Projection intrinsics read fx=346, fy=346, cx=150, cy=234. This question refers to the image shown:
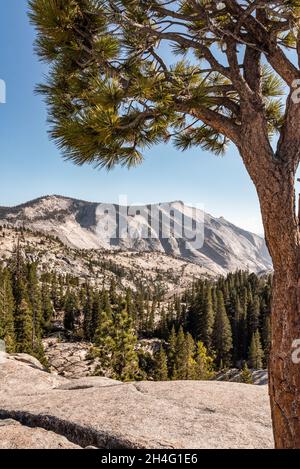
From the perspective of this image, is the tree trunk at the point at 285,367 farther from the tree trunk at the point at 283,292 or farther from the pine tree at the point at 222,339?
the pine tree at the point at 222,339

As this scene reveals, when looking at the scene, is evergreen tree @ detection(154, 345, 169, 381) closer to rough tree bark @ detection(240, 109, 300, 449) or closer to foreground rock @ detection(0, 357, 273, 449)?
foreground rock @ detection(0, 357, 273, 449)

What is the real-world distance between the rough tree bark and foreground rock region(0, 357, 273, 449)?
10.2ft

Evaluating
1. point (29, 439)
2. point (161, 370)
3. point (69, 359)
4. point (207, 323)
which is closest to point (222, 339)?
point (207, 323)

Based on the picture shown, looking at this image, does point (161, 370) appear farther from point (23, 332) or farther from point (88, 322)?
point (88, 322)

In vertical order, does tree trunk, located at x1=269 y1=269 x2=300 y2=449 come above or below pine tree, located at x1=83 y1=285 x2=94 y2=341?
above

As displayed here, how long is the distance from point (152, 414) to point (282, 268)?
496 cm

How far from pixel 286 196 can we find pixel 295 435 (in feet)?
7.54

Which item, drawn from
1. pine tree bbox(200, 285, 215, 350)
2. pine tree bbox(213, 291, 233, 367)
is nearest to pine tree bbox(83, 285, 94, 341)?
pine tree bbox(200, 285, 215, 350)

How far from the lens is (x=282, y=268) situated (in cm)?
352

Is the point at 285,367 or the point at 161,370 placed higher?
the point at 285,367

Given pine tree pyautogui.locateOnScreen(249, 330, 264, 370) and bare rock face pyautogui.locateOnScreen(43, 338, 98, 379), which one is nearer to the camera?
bare rock face pyautogui.locateOnScreen(43, 338, 98, 379)

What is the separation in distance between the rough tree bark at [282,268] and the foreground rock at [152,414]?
311cm

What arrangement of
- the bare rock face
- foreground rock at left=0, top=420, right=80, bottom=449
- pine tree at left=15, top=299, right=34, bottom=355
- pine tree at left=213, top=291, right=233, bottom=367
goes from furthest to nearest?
pine tree at left=213, top=291, right=233, bottom=367 → the bare rock face → pine tree at left=15, top=299, right=34, bottom=355 → foreground rock at left=0, top=420, right=80, bottom=449

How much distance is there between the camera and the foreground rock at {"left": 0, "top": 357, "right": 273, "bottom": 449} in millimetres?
6064
